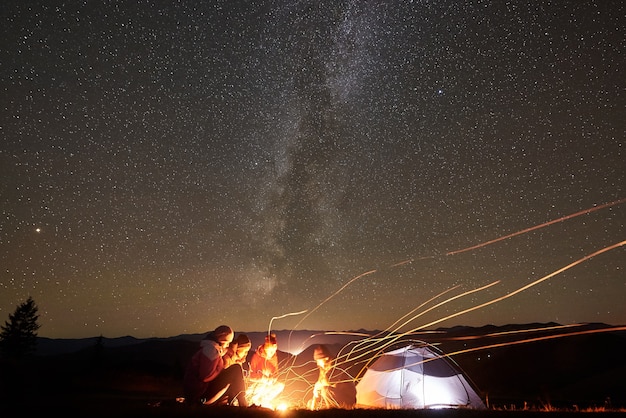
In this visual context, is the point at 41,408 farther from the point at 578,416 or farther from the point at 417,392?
the point at 417,392

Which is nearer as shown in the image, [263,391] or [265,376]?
[263,391]

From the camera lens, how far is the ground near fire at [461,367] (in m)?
8.43

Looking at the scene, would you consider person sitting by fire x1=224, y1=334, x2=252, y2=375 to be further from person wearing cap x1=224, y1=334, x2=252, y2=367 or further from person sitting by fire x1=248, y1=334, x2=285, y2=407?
person sitting by fire x1=248, y1=334, x2=285, y2=407

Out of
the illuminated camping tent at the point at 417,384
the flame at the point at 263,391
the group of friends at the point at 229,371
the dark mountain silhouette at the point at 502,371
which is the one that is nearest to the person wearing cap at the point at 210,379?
the group of friends at the point at 229,371

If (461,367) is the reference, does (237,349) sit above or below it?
below

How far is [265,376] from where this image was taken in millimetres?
12195

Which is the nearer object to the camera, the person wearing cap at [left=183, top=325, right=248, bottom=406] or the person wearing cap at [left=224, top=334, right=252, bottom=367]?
the person wearing cap at [left=183, top=325, right=248, bottom=406]

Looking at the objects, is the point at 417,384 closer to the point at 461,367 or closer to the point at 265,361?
the point at 265,361

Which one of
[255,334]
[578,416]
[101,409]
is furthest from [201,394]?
[255,334]

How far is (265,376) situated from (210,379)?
2.31m

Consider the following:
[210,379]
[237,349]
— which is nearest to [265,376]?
[237,349]

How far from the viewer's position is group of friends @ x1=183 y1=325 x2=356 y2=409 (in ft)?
32.6

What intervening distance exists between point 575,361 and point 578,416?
48.0m

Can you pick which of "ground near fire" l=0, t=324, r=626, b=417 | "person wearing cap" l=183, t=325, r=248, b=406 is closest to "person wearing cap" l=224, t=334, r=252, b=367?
"person wearing cap" l=183, t=325, r=248, b=406
